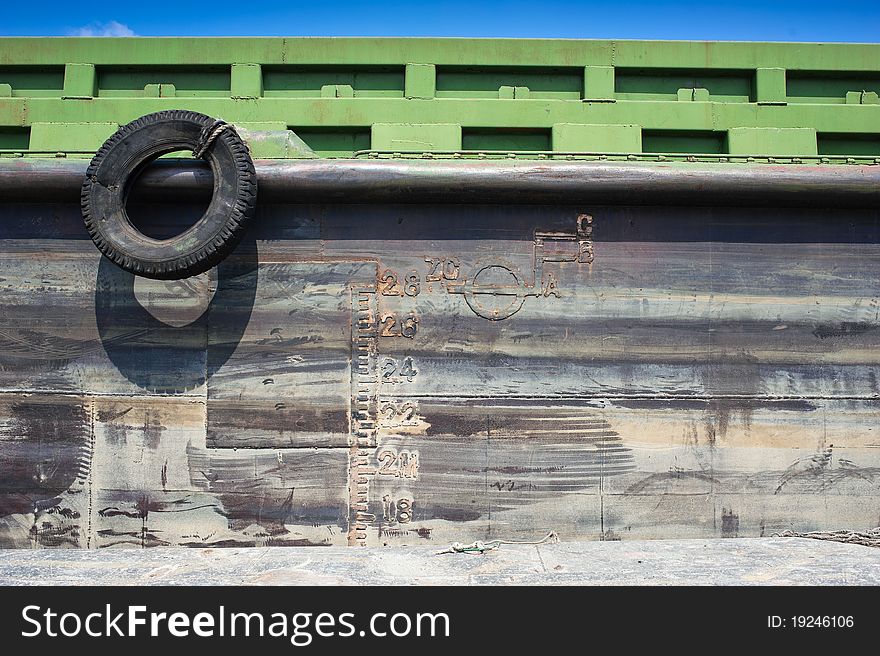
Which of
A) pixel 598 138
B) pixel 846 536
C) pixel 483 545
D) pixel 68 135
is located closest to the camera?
pixel 483 545

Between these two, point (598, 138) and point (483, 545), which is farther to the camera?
point (598, 138)

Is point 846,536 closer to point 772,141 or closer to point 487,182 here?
point 487,182

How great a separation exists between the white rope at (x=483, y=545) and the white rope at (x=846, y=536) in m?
1.43

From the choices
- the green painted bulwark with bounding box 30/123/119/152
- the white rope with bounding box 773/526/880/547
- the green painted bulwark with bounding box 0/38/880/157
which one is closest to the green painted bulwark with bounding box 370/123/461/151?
the green painted bulwark with bounding box 0/38/880/157

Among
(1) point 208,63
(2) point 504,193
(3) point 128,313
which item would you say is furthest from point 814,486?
(1) point 208,63

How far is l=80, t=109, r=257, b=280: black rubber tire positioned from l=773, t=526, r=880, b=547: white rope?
12.8ft

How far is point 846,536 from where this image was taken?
399 cm

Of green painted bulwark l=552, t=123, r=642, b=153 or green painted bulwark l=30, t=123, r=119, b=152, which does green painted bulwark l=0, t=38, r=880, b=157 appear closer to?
green painted bulwark l=30, t=123, r=119, b=152

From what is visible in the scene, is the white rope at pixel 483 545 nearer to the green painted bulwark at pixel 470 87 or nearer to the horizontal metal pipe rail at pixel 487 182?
the horizontal metal pipe rail at pixel 487 182

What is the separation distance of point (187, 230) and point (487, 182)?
6.15 feet

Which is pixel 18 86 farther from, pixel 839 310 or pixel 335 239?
pixel 839 310

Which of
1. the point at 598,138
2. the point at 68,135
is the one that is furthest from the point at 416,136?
the point at 68,135

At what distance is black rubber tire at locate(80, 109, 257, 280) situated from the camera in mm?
3809

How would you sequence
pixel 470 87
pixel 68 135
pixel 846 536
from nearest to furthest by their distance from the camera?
pixel 846 536
pixel 68 135
pixel 470 87
